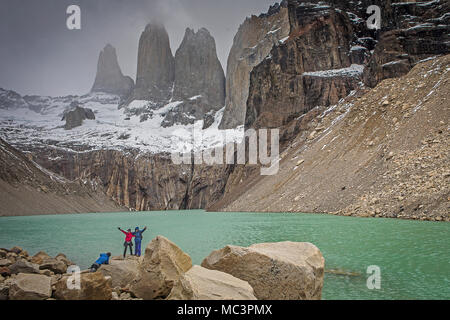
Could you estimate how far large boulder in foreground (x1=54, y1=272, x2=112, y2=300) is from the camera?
8008mm

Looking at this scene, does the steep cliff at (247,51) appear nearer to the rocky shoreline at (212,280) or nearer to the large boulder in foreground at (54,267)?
the large boulder in foreground at (54,267)

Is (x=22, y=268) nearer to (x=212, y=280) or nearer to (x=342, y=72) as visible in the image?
(x=212, y=280)

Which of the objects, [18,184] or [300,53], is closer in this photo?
[18,184]

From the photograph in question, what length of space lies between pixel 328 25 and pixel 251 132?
31.6 meters

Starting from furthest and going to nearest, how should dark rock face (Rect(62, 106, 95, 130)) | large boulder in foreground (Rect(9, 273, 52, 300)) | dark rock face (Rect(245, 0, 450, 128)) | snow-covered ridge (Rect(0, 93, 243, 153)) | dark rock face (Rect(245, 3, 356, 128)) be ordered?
dark rock face (Rect(62, 106, 95, 130)) < snow-covered ridge (Rect(0, 93, 243, 153)) < dark rock face (Rect(245, 3, 356, 128)) < dark rock face (Rect(245, 0, 450, 128)) < large boulder in foreground (Rect(9, 273, 52, 300))

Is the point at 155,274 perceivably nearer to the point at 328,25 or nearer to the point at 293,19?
the point at 328,25

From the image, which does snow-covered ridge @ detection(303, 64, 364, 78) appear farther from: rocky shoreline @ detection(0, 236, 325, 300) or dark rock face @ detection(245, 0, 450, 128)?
rocky shoreline @ detection(0, 236, 325, 300)

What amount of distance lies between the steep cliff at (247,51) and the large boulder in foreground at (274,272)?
139599 millimetres

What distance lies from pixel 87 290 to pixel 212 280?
3.23m

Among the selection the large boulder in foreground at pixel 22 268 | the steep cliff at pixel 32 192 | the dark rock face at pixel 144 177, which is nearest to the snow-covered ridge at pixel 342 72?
the dark rock face at pixel 144 177

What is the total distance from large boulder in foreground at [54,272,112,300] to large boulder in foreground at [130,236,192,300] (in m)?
0.96

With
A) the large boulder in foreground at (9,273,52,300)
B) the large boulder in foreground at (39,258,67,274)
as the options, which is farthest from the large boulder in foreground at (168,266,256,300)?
the large boulder in foreground at (39,258,67,274)
